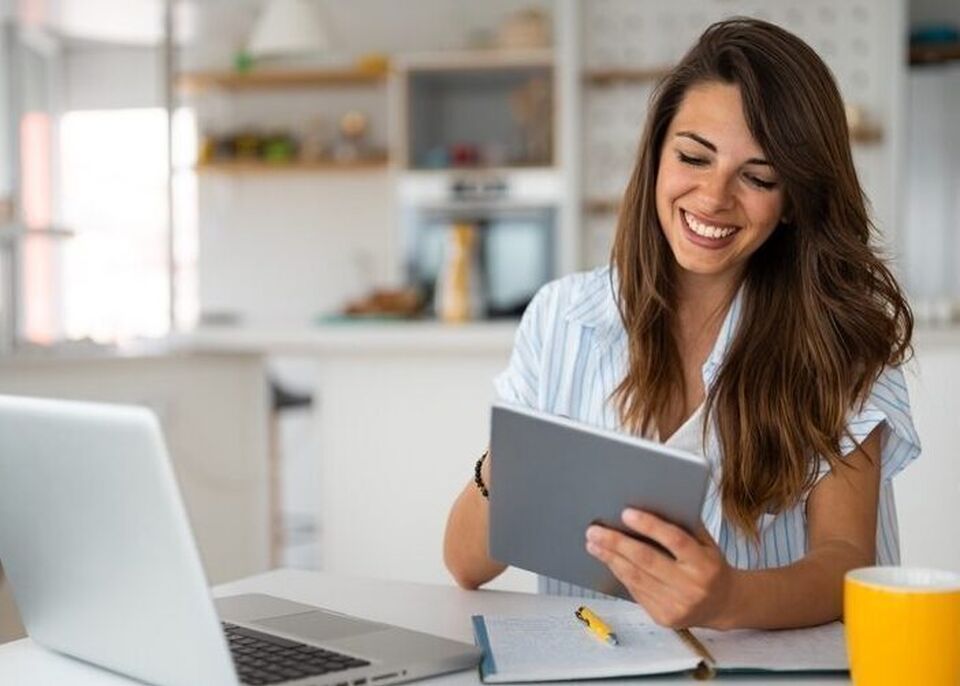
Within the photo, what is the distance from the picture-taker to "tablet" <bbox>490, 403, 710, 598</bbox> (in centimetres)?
97

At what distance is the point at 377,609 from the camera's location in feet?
4.19

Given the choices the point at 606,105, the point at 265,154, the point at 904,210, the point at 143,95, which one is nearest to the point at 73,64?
the point at 143,95

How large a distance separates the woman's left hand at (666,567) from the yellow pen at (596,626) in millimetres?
54

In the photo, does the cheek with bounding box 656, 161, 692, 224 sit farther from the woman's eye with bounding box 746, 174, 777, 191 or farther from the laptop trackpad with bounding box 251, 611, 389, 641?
the laptop trackpad with bounding box 251, 611, 389, 641

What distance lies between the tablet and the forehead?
1.71 ft

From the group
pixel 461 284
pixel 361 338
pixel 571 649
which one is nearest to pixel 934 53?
pixel 461 284

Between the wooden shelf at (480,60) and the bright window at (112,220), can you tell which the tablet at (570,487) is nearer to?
the wooden shelf at (480,60)

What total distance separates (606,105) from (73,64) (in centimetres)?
308

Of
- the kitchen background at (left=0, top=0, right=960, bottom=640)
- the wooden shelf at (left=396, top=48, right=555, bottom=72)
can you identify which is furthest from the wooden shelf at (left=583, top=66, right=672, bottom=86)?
the wooden shelf at (left=396, top=48, right=555, bottom=72)

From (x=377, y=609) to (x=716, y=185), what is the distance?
551 mm

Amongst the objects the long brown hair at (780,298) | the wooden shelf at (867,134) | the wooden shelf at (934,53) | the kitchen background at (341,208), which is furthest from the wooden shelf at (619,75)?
the long brown hair at (780,298)

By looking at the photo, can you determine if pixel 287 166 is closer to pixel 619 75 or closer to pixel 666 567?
pixel 619 75

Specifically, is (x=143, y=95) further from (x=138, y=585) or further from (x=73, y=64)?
(x=138, y=585)

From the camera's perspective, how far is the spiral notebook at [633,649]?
103 centimetres
